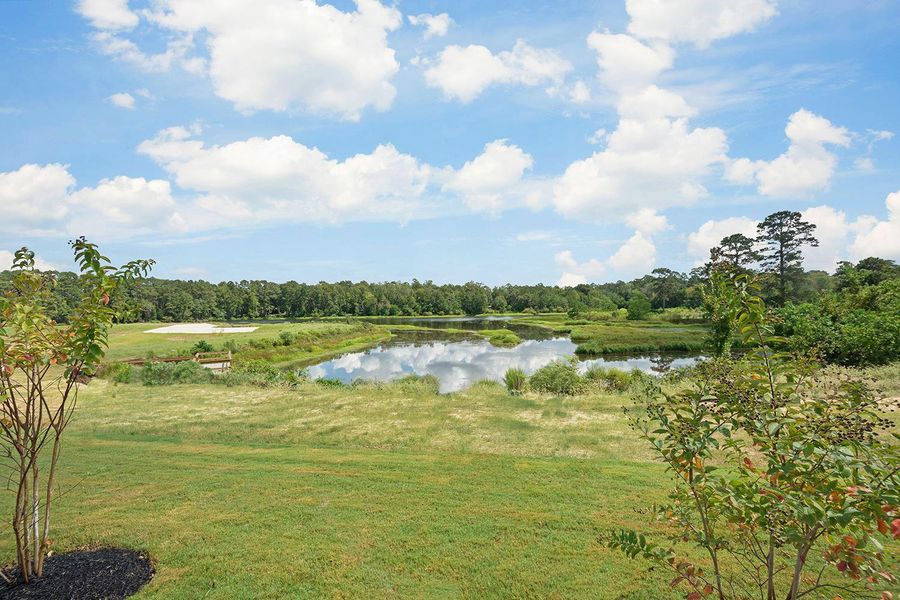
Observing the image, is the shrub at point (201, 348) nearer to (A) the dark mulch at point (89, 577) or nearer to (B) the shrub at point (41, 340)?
(A) the dark mulch at point (89, 577)

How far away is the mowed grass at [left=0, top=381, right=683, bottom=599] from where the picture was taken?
5.03 m

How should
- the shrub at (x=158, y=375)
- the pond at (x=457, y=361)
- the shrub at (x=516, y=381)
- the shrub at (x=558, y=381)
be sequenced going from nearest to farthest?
the shrub at (x=558, y=381), the shrub at (x=516, y=381), the shrub at (x=158, y=375), the pond at (x=457, y=361)

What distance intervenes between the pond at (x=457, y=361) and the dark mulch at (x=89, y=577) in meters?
18.4

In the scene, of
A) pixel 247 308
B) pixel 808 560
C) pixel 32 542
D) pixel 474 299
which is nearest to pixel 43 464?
pixel 32 542

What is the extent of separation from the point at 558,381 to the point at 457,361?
65.0 ft

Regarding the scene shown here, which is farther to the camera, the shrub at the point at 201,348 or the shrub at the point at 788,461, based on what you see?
the shrub at the point at 201,348

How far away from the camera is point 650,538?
5.70m

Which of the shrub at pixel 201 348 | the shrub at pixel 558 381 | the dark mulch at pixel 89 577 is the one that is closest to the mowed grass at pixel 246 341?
the shrub at pixel 201 348

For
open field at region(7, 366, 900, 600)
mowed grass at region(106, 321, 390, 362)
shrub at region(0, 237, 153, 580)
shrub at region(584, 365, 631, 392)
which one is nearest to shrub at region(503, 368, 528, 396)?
shrub at region(584, 365, 631, 392)

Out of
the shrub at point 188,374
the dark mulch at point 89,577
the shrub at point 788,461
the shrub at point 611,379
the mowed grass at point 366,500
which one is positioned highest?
Result: the shrub at point 788,461

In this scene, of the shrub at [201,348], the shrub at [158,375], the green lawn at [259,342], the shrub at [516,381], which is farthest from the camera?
the green lawn at [259,342]

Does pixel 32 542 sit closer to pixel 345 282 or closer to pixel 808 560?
pixel 808 560

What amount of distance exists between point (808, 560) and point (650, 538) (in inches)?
61.4

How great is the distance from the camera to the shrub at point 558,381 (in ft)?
54.1
